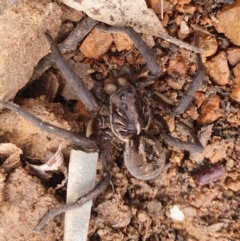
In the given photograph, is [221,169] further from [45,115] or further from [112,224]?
[45,115]

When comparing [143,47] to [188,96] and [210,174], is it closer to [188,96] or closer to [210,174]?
[188,96]

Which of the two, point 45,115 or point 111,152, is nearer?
point 45,115

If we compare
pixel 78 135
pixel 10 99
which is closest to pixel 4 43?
pixel 10 99

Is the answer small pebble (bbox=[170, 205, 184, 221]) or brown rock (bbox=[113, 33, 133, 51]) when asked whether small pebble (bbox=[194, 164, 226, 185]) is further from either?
brown rock (bbox=[113, 33, 133, 51])

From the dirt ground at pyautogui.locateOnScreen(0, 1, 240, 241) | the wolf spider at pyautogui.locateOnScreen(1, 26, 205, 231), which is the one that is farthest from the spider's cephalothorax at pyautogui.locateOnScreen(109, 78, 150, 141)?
the dirt ground at pyautogui.locateOnScreen(0, 1, 240, 241)

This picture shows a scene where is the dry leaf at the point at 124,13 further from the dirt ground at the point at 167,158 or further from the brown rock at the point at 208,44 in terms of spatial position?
the brown rock at the point at 208,44

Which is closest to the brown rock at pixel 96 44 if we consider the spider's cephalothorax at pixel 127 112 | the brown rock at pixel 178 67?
the spider's cephalothorax at pixel 127 112
